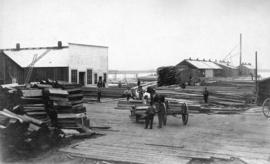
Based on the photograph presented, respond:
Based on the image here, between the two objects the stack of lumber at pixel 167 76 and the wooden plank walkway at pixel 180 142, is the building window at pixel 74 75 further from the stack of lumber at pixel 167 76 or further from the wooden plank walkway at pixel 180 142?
the wooden plank walkway at pixel 180 142

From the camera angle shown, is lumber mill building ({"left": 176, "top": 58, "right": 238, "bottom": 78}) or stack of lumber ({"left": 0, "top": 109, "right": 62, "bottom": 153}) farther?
lumber mill building ({"left": 176, "top": 58, "right": 238, "bottom": 78})

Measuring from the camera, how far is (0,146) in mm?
10570

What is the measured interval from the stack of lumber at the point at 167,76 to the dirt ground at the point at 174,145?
21391 mm

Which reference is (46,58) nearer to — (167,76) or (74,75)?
(74,75)

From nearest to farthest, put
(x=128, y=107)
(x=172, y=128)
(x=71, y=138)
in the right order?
(x=71, y=138), (x=172, y=128), (x=128, y=107)

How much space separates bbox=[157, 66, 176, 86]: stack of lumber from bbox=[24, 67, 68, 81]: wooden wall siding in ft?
36.8

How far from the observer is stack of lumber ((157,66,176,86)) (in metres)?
38.9

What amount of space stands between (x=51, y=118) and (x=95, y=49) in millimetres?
24730

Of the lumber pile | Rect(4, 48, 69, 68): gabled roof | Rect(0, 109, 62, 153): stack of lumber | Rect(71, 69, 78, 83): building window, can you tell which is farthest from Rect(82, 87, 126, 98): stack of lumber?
Rect(0, 109, 62, 153): stack of lumber

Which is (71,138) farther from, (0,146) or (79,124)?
(0,146)

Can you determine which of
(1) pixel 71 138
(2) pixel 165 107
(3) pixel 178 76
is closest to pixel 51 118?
(1) pixel 71 138

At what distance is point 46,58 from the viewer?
35500 mm

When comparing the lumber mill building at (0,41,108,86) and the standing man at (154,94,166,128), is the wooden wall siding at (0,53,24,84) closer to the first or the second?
the lumber mill building at (0,41,108,86)

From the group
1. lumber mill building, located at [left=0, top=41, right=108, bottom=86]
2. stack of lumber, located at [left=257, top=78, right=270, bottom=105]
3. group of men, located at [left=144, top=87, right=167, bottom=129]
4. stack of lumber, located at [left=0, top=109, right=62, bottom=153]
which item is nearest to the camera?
stack of lumber, located at [left=0, top=109, right=62, bottom=153]
